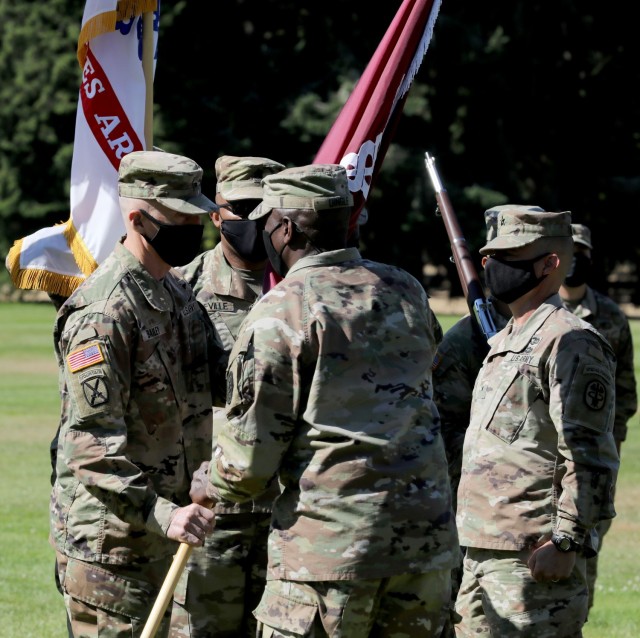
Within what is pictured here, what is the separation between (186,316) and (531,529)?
164 cm

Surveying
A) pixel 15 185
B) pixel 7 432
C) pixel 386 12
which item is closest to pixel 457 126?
pixel 386 12

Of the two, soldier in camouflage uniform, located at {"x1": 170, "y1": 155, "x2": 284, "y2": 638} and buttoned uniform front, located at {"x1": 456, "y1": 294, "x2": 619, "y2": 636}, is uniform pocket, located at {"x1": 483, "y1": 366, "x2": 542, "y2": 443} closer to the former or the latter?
buttoned uniform front, located at {"x1": 456, "y1": 294, "x2": 619, "y2": 636}

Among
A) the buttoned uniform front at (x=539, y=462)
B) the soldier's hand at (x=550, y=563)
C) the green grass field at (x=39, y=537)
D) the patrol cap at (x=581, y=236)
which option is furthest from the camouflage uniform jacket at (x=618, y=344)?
the soldier's hand at (x=550, y=563)

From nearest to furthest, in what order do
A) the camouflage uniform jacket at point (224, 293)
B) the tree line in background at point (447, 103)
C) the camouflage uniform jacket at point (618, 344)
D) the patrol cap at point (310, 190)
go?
the patrol cap at point (310, 190)
the camouflage uniform jacket at point (224, 293)
the camouflage uniform jacket at point (618, 344)
the tree line in background at point (447, 103)

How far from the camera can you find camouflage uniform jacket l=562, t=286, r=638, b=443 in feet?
28.8

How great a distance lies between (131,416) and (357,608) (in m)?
1.19

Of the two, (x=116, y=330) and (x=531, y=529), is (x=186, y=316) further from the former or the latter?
(x=531, y=529)

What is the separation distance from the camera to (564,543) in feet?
16.4

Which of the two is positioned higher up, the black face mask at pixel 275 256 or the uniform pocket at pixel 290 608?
the black face mask at pixel 275 256

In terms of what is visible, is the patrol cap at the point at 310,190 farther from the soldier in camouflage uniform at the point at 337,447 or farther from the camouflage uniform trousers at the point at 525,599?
the camouflage uniform trousers at the point at 525,599

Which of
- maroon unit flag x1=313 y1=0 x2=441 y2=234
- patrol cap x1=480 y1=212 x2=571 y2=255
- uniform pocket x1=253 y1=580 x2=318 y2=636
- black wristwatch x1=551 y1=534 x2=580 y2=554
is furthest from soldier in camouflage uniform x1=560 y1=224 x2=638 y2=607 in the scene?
uniform pocket x1=253 y1=580 x2=318 y2=636

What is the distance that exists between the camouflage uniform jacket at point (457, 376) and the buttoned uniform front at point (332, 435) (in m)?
2.47

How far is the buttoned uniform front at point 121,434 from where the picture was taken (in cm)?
450

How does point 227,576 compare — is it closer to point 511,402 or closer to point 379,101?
point 511,402
